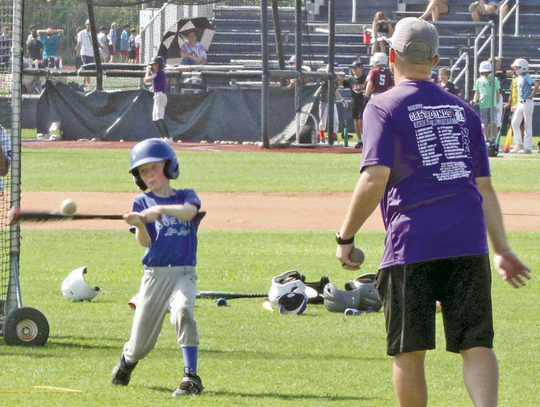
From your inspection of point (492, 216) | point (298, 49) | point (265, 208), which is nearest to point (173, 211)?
point (492, 216)

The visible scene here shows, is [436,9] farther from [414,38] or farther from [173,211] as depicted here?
[414,38]

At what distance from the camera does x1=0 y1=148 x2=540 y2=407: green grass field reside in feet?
18.8

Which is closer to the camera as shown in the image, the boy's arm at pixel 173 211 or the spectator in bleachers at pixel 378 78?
the boy's arm at pixel 173 211

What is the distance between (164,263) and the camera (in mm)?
5719

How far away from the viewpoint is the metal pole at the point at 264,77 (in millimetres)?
22812

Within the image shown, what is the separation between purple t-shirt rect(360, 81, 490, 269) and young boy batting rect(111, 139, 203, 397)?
5.23ft

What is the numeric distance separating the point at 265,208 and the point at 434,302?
12.0 meters

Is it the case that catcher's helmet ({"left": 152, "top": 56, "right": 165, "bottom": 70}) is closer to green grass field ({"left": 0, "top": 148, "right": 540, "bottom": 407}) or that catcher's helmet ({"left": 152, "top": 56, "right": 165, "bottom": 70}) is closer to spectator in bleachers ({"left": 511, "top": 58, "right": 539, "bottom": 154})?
spectator in bleachers ({"left": 511, "top": 58, "right": 539, "bottom": 154})

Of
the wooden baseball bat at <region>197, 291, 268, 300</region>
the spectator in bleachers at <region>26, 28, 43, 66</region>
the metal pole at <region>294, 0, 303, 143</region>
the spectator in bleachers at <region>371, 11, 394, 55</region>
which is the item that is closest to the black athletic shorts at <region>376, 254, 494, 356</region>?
the wooden baseball bat at <region>197, 291, 268, 300</region>

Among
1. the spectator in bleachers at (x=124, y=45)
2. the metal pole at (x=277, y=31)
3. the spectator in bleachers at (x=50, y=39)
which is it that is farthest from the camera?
the spectator in bleachers at (x=124, y=45)

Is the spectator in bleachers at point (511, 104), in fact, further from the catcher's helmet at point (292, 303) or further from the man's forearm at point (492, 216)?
the man's forearm at point (492, 216)

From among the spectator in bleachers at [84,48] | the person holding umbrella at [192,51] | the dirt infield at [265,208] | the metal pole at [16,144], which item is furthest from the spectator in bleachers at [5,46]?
the spectator in bleachers at [84,48]

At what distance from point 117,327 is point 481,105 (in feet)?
63.4

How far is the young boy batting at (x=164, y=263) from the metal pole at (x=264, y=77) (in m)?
17.5
